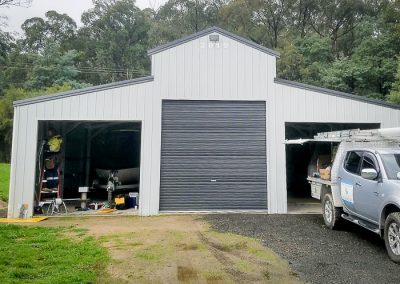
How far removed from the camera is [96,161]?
14.8 metres

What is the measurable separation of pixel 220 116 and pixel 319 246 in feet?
16.6

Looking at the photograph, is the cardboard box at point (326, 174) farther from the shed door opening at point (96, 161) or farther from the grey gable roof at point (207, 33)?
the shed door opening at point (96, 161)

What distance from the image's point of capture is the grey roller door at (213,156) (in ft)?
33.2

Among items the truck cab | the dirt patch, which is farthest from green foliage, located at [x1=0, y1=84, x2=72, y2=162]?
the truck cab

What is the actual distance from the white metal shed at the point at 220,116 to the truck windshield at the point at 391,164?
162 inches

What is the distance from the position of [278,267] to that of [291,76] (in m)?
21.3

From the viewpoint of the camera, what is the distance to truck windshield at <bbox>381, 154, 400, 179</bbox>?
571 centimetres

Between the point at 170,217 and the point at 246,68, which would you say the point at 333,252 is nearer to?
the point at 170,217

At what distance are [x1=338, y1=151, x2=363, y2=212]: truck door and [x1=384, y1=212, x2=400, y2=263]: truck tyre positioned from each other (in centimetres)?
123

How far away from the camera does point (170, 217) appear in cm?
952

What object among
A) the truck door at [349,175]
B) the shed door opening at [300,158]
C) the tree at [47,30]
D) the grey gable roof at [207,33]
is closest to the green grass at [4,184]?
the grey gable roof at [207,33]

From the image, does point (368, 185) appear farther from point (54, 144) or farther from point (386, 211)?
point (54, 144)

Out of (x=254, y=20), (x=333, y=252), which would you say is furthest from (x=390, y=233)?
(x=254, y=20)

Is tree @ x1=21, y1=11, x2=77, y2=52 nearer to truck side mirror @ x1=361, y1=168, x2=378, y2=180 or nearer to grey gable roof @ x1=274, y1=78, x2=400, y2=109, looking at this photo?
grey gable roof @ x1=274, y1=78, x2=400, y2=109
